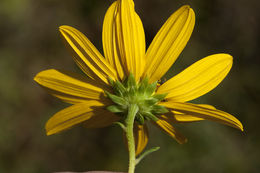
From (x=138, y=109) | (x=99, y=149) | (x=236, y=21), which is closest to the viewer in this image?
(x=138, y=109)

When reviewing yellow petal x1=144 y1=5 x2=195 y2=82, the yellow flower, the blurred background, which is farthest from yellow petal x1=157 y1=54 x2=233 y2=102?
the blurred background

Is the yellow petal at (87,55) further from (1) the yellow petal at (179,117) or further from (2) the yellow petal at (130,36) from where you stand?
(1) the yellow petal at (179,117)

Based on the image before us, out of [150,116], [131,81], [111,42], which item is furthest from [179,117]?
[111,42]

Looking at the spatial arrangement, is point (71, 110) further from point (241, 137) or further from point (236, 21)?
point (236, 21)

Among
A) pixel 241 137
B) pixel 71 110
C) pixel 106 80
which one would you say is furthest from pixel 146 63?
pixel 241 137

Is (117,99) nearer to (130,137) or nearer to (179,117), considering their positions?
(130,137)

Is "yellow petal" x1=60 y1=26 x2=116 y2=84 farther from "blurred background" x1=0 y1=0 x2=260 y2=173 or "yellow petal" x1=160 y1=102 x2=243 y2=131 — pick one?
"blurred background" x1=0 y1=0 x2=260 y2=173

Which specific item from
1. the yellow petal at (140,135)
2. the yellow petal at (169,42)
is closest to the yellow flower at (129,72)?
the yellow petal at (169,42)
